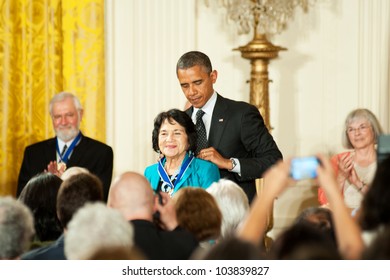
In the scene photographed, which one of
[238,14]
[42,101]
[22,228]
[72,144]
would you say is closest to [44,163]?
[72,144]

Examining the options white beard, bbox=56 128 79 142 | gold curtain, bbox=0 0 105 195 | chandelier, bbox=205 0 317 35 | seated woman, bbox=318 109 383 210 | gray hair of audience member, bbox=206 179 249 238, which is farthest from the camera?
gold curtain, bbox=0 0 105 195

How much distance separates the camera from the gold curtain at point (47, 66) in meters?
7.89

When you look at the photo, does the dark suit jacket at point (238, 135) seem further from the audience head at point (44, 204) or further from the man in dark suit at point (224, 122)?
the audience head at point (44, 204)

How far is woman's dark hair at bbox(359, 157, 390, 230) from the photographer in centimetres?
327

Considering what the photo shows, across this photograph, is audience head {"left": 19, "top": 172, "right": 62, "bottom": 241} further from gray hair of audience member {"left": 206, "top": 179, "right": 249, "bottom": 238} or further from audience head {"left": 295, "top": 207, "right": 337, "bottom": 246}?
audience head {"left": 295, "top": 207, "right": 337, "bottom": 246}

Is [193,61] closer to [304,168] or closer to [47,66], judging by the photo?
[304,168]

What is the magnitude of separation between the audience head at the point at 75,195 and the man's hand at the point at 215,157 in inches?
46.5

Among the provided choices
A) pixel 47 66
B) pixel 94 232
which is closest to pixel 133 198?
pixel 94 232

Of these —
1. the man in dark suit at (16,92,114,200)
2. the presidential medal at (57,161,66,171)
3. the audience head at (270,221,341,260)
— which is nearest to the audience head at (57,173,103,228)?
the audience head at (270,221,341,260)

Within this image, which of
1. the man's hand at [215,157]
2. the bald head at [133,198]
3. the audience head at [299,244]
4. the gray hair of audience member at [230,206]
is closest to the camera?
the audience head at [299,244]

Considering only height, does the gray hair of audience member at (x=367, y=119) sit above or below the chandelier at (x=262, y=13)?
below

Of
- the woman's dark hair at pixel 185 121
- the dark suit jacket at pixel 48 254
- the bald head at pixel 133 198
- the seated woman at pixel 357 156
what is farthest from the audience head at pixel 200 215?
the seated woman at pixel 357 156

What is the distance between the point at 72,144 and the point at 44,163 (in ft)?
0.76

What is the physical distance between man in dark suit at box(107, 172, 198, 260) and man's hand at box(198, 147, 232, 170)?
1.20 meters
